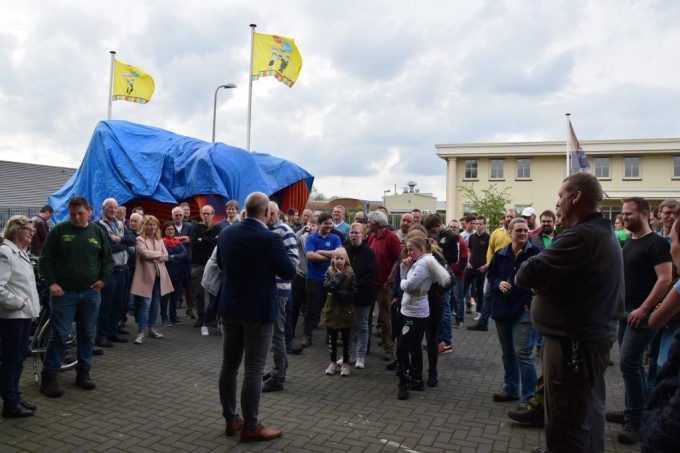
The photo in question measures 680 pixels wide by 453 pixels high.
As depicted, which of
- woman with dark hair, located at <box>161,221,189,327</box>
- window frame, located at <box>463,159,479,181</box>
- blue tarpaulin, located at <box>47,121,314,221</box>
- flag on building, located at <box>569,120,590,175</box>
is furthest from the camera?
window frame, located at <box>463,159,479,181</box>

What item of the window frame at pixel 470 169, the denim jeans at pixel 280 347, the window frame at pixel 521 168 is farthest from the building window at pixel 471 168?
the denim jeans at pixel 280 347

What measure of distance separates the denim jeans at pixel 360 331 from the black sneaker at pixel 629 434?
10.3 ft

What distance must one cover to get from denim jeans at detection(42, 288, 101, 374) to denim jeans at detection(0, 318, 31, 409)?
0.62 meters

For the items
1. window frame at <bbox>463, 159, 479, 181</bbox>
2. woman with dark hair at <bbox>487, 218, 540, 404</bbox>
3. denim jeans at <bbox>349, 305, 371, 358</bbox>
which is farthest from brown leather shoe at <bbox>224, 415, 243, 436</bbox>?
window frame at <bbox>463, 159, 479, 181</bbox>

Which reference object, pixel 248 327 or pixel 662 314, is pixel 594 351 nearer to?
pixel 662 314

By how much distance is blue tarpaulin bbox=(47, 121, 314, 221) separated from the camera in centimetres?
1458

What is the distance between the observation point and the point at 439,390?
20.3 ft

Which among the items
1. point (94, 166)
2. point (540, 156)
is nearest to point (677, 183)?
point (540, 156)

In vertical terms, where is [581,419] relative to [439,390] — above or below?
above

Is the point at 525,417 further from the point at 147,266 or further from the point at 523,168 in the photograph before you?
the point at 523,168

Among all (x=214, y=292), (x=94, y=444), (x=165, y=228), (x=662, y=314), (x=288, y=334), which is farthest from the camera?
(x=165, y=228)

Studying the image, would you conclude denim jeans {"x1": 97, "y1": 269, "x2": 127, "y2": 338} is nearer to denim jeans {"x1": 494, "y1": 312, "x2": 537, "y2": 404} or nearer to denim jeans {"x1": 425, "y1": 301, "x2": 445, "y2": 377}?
denim jeans {"x1": 425, "y1": 301, "x2": 445, "y2": 377}

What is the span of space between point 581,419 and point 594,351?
17.0 inches

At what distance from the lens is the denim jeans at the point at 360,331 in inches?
275
